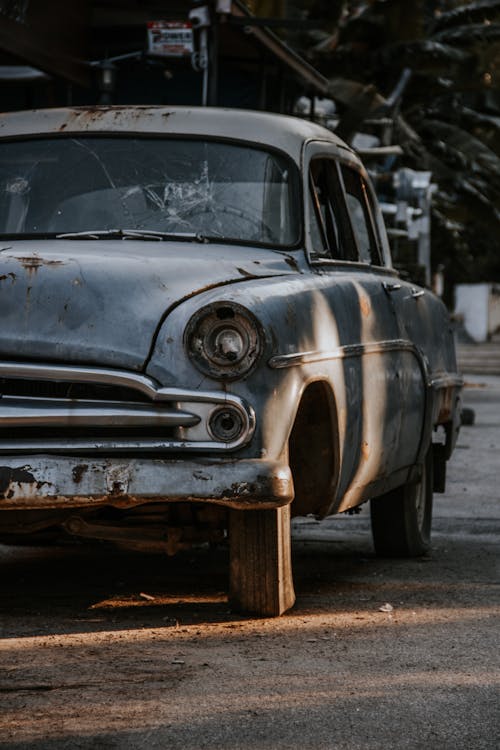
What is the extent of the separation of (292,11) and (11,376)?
16580 mm

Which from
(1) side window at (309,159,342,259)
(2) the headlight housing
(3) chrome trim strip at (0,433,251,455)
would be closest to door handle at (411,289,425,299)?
(1) side window at (309,159,342,259)

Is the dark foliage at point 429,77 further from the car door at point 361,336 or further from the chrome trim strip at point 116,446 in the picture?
the chrome trim strip at point 116,446

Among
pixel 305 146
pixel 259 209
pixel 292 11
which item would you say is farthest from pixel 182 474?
pixel 292 11

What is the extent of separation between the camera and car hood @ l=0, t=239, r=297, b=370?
543 cm

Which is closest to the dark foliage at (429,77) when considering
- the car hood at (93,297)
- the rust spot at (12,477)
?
the car hood at (93,297)

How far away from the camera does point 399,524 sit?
A: 25.6ft

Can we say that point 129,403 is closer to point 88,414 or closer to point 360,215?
point 88,414

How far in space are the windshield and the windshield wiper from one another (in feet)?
0.14

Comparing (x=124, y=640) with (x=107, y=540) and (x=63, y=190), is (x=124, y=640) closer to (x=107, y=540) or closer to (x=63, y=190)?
(x=107, y=540)

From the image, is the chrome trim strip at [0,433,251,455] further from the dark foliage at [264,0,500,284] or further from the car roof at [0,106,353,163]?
the dark foliage at [264,0,500,284]

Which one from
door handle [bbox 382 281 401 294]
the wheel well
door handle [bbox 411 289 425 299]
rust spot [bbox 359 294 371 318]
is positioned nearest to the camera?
the wheel well

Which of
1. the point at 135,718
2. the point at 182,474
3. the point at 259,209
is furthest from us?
the point at 259,209

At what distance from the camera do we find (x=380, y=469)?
6.91 m

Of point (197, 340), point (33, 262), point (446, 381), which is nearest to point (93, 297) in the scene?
point (33, 262)
